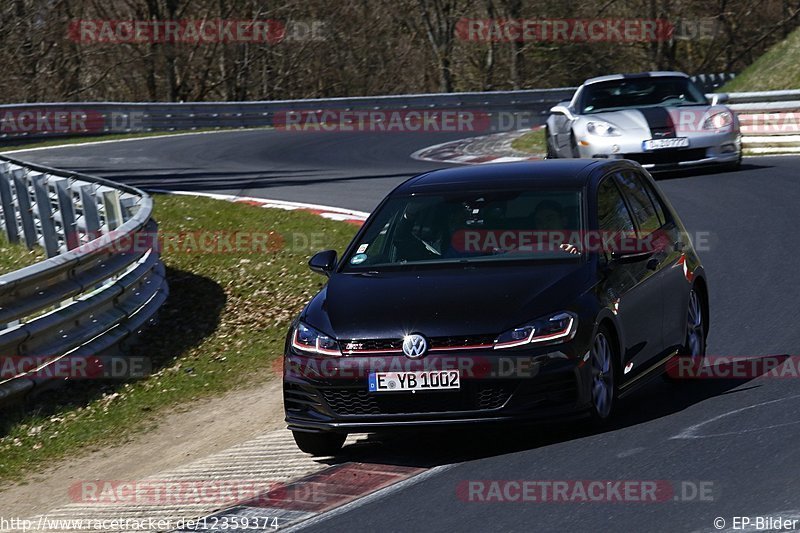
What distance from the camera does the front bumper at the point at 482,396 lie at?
254 inches

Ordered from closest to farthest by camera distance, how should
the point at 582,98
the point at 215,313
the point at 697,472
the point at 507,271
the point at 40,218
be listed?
the point at 697,472, the point at 507,271, the point at 215,313, the point at 40,218, the point at 582,98

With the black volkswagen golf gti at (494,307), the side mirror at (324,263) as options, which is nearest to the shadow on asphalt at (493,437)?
the black volkswagen golf gti at (494,307)

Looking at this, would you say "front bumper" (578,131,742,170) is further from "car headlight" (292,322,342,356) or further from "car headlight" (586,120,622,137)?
"car headlight" (292,322,342,356)

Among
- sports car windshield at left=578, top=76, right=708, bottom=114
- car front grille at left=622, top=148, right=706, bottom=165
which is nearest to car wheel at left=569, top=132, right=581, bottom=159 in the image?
sports car windshield at left=578, top=76, right=708, bottom=114

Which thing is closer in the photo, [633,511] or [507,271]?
[633,511]

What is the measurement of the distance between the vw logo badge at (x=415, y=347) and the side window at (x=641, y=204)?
2.04 meters

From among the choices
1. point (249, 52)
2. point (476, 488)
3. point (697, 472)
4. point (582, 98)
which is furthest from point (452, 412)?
point (249, 52)

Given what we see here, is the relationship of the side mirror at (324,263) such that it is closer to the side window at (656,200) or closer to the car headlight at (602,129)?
the side window at (656,200)

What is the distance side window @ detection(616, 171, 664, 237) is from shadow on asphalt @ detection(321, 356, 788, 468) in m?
1.04

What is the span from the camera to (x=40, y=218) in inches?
631

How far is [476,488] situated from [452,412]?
0.53m

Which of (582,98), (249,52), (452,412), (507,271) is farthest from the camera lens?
(249,52)

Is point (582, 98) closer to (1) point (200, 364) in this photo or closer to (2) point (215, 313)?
(2) point (215, 313)

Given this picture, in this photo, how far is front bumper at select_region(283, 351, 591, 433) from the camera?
6.46m
